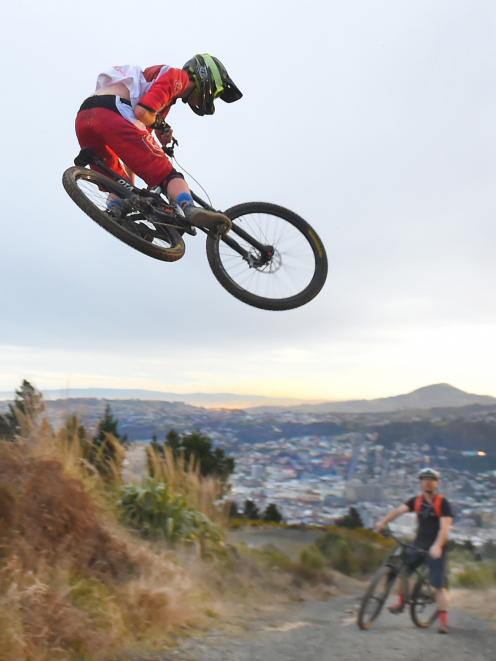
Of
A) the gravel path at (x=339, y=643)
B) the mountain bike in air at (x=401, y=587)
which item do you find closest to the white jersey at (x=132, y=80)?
the gravel path at (x=339, y=643)

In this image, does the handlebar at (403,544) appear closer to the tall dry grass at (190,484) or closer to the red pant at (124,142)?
the tall dry grass at (190,484)

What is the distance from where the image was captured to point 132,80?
580 cm

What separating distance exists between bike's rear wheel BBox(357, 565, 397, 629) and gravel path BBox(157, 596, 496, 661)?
0.56 feet

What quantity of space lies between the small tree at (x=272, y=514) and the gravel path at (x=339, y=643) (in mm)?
11724

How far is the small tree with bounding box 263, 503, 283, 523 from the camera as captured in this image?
78.0ft

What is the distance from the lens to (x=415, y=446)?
105 ft

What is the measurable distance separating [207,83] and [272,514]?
1983 cm

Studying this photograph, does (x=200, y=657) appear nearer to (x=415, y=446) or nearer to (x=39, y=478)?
(x=39, y=478)

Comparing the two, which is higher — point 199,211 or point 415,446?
point 199,211

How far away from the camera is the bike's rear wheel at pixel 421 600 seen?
33.0 feet

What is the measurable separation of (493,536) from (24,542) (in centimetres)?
1594

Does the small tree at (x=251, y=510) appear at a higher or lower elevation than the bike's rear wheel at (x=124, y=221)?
lower

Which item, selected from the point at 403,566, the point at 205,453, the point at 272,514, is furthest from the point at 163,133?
the point at 272,514

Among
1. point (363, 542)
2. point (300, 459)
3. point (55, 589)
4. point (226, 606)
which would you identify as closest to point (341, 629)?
point (226, 606)
